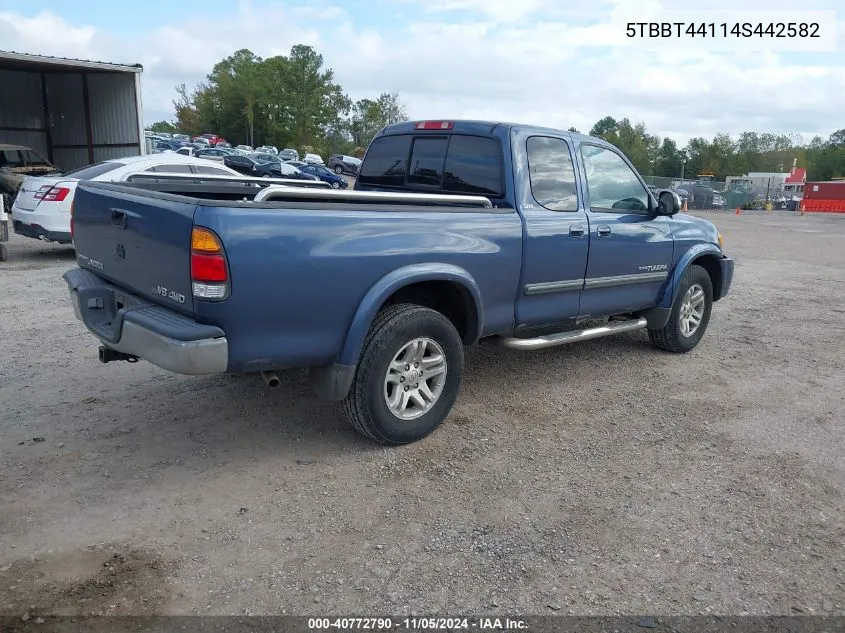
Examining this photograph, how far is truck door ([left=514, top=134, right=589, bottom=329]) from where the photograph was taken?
472 centimetres

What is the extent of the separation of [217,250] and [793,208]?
150 feet

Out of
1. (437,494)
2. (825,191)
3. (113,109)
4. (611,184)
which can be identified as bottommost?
(437,494)

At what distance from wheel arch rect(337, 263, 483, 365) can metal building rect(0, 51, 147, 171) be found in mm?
15657

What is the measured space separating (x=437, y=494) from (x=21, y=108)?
78.0 ft

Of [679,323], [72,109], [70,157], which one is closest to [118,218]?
[679,323]

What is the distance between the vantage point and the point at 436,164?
17.3 ft

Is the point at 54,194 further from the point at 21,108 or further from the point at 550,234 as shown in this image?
the point at 21,108

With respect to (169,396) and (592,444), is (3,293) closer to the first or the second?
(169,396)

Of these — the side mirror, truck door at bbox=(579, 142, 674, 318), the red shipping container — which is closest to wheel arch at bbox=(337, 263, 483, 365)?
truck door at bbox=(579, 142, 674, 318)

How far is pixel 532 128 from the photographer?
16.5 ft

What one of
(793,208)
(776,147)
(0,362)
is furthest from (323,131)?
(0,362)

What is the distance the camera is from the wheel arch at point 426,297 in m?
3.75

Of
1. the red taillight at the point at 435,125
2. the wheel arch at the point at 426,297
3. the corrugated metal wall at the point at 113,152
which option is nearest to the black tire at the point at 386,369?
the wheel arch at the point at 426,297

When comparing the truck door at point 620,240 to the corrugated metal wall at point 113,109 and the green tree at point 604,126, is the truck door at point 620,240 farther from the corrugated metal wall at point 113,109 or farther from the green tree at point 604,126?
the green tree at point 604,126
